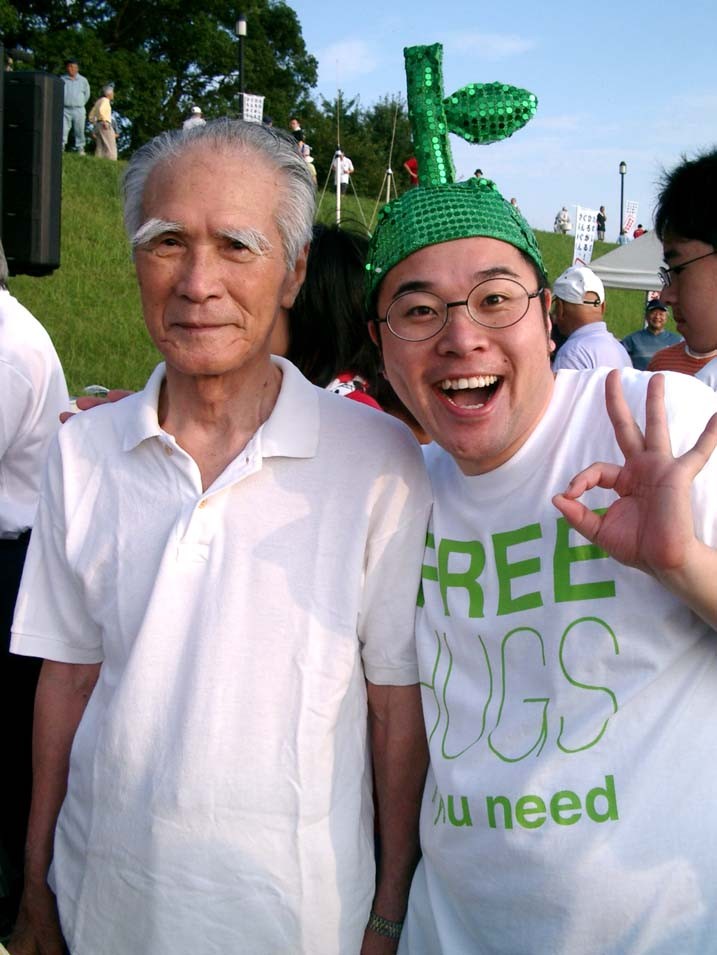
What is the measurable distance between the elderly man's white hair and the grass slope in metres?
10.8

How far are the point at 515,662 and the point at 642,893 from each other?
417 millimetres

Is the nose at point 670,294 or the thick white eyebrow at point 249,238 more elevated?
the nose at point 670,294

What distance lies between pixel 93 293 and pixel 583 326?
38.9 feet

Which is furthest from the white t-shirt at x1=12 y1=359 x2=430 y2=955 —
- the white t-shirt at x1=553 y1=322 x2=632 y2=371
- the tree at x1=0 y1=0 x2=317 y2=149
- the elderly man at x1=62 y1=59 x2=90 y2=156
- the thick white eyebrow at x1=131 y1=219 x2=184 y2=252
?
the tree at x1=0 y1=0 x2=317 y2=149

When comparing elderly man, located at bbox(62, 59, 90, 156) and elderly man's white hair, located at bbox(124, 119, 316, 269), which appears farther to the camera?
elderly man, located at bbox(62, 59, 90, 156)

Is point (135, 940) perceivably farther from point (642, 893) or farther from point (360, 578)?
point (642, 893)

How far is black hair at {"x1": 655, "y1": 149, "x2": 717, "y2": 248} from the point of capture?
8.59ft

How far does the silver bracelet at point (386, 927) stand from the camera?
1853 mm

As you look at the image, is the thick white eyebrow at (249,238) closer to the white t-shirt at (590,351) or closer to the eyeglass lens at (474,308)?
the eyeglass lens at (474,308)

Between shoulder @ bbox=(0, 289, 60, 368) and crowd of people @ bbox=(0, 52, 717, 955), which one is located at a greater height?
shoulder @ bbox=(0, 289, 60, 368)

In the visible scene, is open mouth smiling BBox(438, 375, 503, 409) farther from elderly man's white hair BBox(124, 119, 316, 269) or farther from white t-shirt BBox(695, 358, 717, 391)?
white t-shirt BBox(695, 358, 717, 391)

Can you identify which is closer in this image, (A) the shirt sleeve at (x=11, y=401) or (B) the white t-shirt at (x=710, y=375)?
(B) the white t-shirt at (x=710, y=375)

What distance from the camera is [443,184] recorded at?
1.85 meters

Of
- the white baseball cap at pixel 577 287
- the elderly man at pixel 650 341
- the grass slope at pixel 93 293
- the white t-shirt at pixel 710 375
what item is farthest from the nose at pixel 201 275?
the grass slope at pixel 93 293
